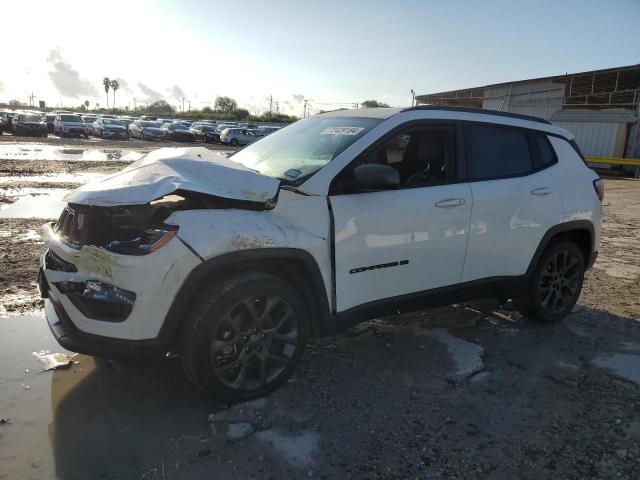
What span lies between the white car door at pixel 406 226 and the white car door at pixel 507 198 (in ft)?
A: 0.53

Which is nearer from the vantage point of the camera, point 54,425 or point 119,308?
point 119,308

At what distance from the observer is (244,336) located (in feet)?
10.2

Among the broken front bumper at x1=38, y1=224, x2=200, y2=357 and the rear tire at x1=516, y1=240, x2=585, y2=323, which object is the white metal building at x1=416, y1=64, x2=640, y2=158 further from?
the broken front bumper at x1=38, y1=224, x2=200, y2=357

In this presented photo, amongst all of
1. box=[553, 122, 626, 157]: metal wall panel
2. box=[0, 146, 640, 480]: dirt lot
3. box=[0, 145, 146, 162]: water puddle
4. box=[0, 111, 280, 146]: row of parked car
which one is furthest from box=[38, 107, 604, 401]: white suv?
box=[0, 111, 280, 146]: row of parked car

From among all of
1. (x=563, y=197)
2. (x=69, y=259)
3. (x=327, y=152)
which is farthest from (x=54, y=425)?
(x=563, y=197)

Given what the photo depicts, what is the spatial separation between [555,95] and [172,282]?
33388mm

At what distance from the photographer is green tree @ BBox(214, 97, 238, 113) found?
103250 mm

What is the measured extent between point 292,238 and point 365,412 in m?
1.17

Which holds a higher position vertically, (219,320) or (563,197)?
(563,197)

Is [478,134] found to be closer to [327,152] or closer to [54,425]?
[327,152]

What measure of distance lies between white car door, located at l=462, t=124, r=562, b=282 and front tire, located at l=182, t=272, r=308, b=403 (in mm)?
1523

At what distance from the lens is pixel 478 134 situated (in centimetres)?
407

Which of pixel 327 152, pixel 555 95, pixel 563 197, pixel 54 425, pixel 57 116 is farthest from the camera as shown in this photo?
pixel 57 116

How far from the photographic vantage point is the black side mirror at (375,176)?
126 inches
